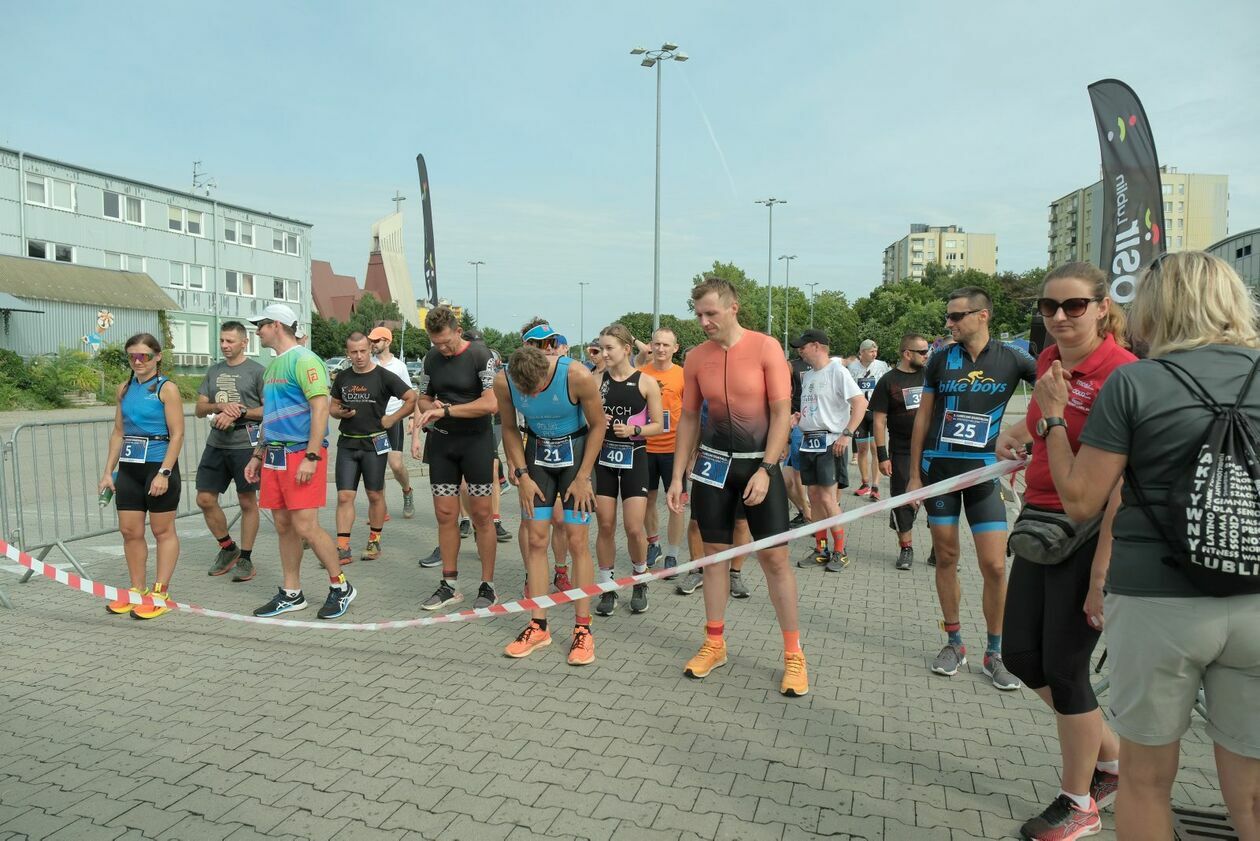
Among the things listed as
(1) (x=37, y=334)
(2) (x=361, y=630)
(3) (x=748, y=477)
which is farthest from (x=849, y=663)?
(1) (x=37, y=334)

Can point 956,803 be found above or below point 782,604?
below

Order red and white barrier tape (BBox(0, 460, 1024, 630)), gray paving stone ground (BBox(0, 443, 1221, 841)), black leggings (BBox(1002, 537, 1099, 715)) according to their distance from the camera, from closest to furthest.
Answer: black leggings (BBox(1002, 537, 1099, 715)) < gray paving stone ground (BBox(0, 443, 1221, 841)) < red and white barrier tape (BBox(0, 460, 1024, 630))

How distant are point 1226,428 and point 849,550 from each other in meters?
6.46

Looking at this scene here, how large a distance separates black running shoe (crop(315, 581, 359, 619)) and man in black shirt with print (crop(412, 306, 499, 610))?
522 mm

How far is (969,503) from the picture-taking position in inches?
178

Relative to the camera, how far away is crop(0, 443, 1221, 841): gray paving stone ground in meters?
3.18

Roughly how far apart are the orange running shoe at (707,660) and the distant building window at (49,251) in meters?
41.3

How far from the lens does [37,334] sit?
33.4m

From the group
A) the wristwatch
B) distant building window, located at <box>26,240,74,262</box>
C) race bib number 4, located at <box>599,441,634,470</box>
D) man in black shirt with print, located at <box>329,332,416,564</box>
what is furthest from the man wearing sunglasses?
distant building window, located at <box>26,240,74,262</box>

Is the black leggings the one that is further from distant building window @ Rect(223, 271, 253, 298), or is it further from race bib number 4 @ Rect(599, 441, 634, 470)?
distant building window @ Rect(223, 271, 253, 298)

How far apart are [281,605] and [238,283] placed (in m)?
45.4

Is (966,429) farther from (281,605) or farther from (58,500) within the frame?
(58,500)

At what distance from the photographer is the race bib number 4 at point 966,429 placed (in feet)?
15.2

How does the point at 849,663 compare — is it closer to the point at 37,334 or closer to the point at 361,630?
the point at 361,630
